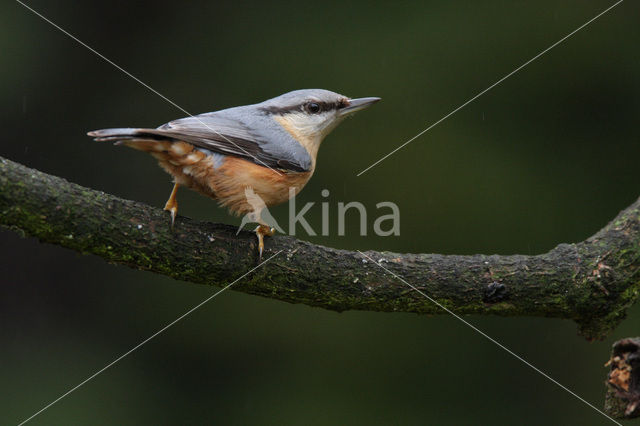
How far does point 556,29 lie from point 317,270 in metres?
3.18

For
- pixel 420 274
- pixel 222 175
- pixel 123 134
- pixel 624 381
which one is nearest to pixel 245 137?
pixel 222 175

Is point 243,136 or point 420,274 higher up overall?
point 243,136

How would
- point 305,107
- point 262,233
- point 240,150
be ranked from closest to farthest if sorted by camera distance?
point 262,233 → point 240,150 → point 305,107

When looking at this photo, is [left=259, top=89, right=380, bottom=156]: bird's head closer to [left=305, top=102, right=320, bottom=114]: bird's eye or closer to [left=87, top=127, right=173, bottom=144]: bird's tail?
[left=305, top=102, right=320, bottom=114]: bird's eye

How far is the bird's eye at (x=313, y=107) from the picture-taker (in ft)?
12.0

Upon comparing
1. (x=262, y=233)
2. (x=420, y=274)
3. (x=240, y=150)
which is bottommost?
(x=420, y=274)

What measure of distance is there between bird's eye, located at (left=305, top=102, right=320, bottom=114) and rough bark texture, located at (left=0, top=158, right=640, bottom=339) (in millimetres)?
930

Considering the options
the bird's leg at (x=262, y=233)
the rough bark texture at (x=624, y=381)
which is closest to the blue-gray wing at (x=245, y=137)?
the bird's leg at (x=262, y=233)

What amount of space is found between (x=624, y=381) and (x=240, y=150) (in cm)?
189

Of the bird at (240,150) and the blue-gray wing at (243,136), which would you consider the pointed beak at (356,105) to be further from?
the blue-gray wing at (243,136)

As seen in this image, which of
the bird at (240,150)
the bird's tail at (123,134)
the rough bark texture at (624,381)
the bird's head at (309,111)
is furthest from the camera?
the bird's head at (309,111)

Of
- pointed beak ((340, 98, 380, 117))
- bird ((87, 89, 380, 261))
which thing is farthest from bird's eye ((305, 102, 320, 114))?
pointed beak ((340, 98, 380, 117))

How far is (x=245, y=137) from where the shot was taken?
10.5ft

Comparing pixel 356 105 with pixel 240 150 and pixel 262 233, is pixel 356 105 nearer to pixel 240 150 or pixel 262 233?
pixel 240 150
